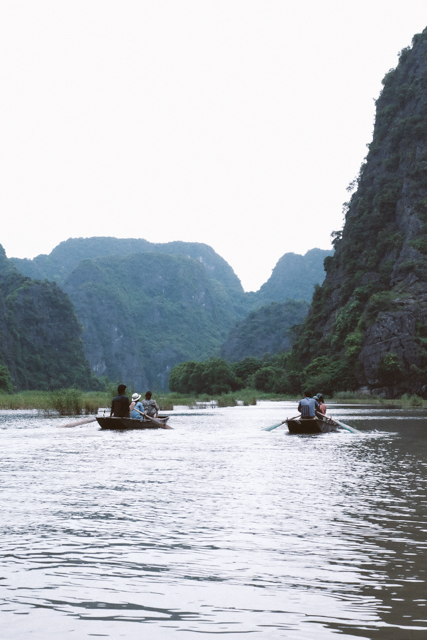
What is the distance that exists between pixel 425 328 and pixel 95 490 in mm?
66855

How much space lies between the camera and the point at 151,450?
59.4 feet

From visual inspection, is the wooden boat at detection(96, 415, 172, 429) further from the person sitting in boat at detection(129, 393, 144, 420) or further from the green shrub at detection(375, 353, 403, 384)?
the green shrub at detection(375, 353, 403, 384)

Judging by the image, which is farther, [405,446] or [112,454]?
[405,446]

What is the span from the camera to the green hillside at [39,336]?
12706 centimetres

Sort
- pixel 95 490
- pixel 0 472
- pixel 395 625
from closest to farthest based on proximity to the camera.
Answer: pixel 395 625 < pixel 95 490 < pixel 0 472

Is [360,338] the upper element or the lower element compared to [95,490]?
upper

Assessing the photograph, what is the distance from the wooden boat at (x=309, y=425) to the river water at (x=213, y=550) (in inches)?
366

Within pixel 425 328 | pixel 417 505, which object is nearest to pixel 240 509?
pixel 417 505

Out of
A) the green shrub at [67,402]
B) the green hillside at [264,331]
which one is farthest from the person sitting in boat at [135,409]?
the green hillside at [264,331]

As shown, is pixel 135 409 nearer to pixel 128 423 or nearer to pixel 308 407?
pixel 128 423

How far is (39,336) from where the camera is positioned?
142125 mm

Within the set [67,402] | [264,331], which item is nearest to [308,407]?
[67,402]

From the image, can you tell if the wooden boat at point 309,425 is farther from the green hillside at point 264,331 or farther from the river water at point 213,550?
the green hillside at point 264,331

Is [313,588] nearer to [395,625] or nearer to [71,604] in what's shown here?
[395,625]
